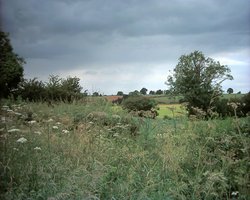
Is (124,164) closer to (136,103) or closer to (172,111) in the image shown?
(172,111)

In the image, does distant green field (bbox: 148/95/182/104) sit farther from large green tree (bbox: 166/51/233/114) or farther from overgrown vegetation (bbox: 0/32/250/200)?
overgrown vegetation (bbox: 0/32/250/200)

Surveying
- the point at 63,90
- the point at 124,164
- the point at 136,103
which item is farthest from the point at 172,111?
the point at 63,90

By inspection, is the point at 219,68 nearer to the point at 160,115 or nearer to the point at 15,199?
the point at 160,115

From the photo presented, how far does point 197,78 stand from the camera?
9.78 meters

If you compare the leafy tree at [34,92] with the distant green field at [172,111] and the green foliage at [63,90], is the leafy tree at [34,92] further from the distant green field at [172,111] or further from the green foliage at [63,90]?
the distant green field at [172,111]

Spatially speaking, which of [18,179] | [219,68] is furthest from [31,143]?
[219,68]

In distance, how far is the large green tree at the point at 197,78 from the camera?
26.0 feet

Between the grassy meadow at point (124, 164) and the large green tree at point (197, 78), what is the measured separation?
1.46m

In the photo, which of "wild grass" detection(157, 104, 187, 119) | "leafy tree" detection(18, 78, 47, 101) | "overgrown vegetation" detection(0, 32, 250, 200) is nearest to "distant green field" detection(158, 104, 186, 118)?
"wild grass" detection(157, 104, 187, 119)

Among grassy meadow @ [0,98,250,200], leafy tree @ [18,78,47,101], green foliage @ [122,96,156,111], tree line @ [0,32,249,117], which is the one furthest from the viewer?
leafy tree @ [18,78,47,101]

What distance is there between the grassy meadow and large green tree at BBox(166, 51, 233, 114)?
4.80 ft

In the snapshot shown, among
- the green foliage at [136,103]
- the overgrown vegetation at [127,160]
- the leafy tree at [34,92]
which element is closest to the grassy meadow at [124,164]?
the overgrown vegetation at [127,160]

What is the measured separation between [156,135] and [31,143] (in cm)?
264

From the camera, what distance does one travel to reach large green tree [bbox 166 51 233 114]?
7918 millimetres
